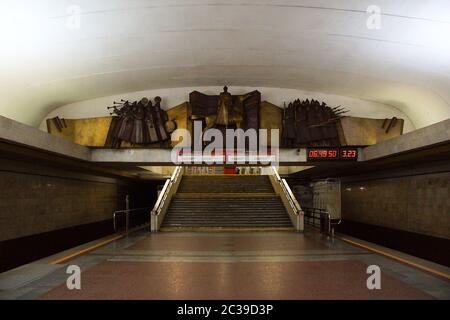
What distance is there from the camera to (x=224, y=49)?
9.49 m

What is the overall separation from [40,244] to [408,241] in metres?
10.8

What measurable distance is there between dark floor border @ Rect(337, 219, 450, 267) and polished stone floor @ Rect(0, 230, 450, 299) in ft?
7.72

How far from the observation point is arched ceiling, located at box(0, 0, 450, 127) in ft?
23.1

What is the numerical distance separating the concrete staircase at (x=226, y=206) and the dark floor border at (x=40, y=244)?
302 centimetres

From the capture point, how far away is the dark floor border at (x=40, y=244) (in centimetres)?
913

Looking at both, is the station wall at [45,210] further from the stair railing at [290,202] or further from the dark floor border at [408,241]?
the dark floor border at [408,241]

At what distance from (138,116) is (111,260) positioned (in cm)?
655

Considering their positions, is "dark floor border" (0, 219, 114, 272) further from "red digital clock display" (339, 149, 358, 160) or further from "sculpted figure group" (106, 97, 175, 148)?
"red digital clock display" (339, 149, 358, 160)

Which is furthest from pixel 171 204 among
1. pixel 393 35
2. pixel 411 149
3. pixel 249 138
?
pixel 393 35

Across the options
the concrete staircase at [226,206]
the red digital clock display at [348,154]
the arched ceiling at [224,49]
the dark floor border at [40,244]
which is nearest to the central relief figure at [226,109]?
the arched ceiling at [224,49]

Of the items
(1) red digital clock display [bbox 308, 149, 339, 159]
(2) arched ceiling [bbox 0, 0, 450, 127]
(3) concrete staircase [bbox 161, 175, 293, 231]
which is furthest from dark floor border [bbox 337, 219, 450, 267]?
(2) arched ceiling [bbox 0, 0, 450, 127]

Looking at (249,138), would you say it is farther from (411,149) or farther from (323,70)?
(411,149)

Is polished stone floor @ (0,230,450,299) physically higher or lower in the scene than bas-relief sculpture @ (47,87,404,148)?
lower
